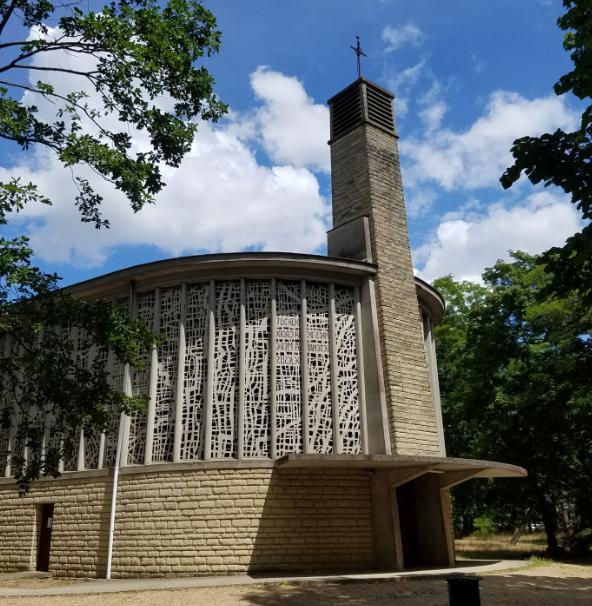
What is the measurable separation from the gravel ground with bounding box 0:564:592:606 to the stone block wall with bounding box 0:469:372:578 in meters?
1.90

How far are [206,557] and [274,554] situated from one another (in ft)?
4.69

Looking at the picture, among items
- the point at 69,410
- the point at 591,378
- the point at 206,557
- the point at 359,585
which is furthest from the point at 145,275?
the point at 591,378

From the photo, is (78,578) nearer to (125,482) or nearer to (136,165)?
(125,482)

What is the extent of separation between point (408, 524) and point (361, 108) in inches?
464

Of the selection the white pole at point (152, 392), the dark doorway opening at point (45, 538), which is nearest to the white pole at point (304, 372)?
the white pole at point (152, 392)

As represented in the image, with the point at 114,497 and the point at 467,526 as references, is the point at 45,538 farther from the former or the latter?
the point at 467,526

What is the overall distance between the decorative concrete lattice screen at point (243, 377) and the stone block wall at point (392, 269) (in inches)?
35.1

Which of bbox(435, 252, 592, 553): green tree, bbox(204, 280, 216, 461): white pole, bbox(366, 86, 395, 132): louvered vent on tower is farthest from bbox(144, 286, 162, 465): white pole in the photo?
bbox(435, 252, 592, 553): green tree

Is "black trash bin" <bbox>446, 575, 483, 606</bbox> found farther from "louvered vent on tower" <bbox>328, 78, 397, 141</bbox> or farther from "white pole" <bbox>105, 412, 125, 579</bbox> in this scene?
"louvered vent on tower" <bbox>328, 78, 397, 141</bbox>

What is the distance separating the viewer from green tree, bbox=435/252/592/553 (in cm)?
1955

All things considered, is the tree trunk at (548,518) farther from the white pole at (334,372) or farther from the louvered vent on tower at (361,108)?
the louvered vent on tower at (361,108)

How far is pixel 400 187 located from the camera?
17219mm

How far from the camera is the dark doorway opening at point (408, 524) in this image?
47.0 ft

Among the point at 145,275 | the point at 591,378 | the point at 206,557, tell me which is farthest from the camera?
the point at 591,378
